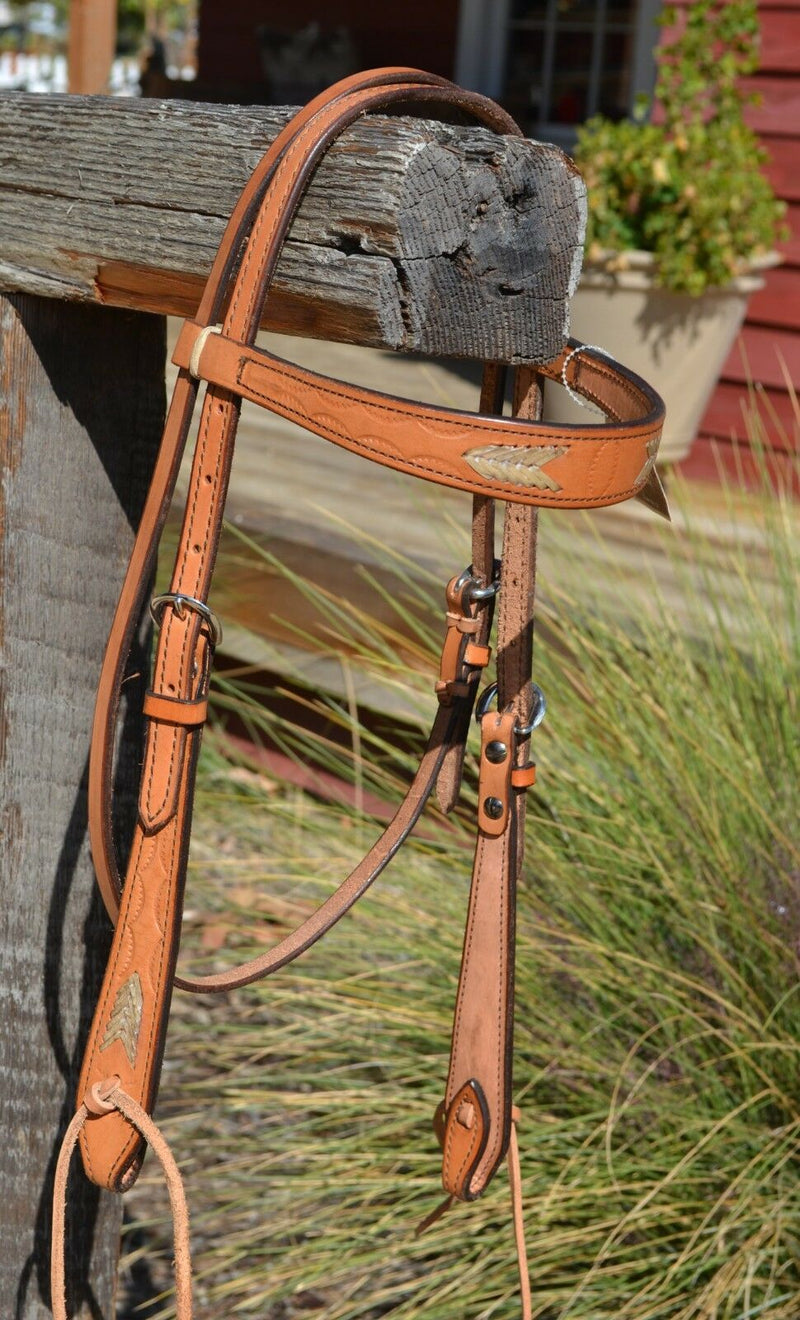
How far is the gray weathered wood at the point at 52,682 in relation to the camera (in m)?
1.03

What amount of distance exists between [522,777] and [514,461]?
28 cm

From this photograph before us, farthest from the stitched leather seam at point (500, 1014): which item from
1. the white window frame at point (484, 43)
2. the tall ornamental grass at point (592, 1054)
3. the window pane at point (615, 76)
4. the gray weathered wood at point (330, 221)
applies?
the window pane at point (615, 76)

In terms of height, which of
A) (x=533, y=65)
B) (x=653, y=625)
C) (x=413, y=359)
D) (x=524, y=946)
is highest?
(x=533, y=65)

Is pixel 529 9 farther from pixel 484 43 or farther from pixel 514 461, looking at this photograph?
pixel 514 461

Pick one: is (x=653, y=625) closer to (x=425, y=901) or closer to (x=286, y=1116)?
(x=425, y=901)

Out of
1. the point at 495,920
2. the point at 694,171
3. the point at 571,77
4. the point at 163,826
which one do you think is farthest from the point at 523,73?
the point at 163,826

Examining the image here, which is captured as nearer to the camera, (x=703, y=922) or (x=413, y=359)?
(x=703, y=922)

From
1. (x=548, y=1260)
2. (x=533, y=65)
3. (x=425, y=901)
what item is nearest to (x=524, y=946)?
(x=425, y=901)

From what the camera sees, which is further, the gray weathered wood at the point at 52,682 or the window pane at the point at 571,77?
the window pane at the point at 571,77

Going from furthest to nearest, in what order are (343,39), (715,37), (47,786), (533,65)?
(343,39), (533,65), (715,37), (47,786)

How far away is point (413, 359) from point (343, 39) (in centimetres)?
381

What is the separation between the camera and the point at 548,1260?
1.69 m

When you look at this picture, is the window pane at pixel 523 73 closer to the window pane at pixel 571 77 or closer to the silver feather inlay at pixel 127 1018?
the window pane at pixel 571 77

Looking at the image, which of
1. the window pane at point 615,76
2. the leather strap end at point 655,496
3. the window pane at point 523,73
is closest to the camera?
the leather strap end at point 655,496
